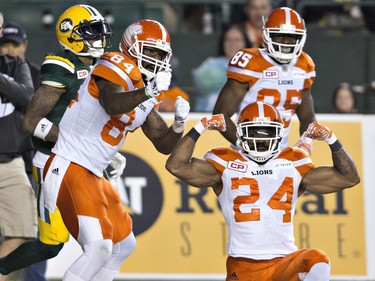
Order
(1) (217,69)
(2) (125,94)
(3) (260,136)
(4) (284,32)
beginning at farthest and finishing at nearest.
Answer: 1. (1) (217,69)
2. (4) (284,32)
3. (3) (260,136)
4. (2) (125,94)

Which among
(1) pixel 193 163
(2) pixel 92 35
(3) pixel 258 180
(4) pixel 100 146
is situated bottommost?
(3) pixel 258 180

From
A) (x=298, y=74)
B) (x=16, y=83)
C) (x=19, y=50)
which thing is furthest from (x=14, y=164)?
(x=298, y=74)

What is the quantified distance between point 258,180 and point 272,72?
1.34 m

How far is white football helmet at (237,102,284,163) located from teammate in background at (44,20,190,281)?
374 mm

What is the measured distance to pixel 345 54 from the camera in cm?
1216

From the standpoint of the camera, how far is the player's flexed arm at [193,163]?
7.41 metres

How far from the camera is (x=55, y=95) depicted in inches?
305

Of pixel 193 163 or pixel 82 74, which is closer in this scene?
pixel 193 163

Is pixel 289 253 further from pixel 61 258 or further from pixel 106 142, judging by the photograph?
pixel 61 258

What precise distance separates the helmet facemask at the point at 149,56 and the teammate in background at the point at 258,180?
437 mm

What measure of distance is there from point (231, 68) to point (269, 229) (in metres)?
1.59

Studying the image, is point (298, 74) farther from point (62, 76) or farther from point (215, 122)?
point (62, 76)

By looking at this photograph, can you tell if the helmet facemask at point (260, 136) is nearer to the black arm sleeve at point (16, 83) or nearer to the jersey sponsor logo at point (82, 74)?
the jersey sponsor logo at point (82, 74)

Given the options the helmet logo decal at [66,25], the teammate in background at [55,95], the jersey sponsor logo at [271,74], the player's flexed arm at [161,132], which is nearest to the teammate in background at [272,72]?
the jersey sponsor logo at [271,74]
